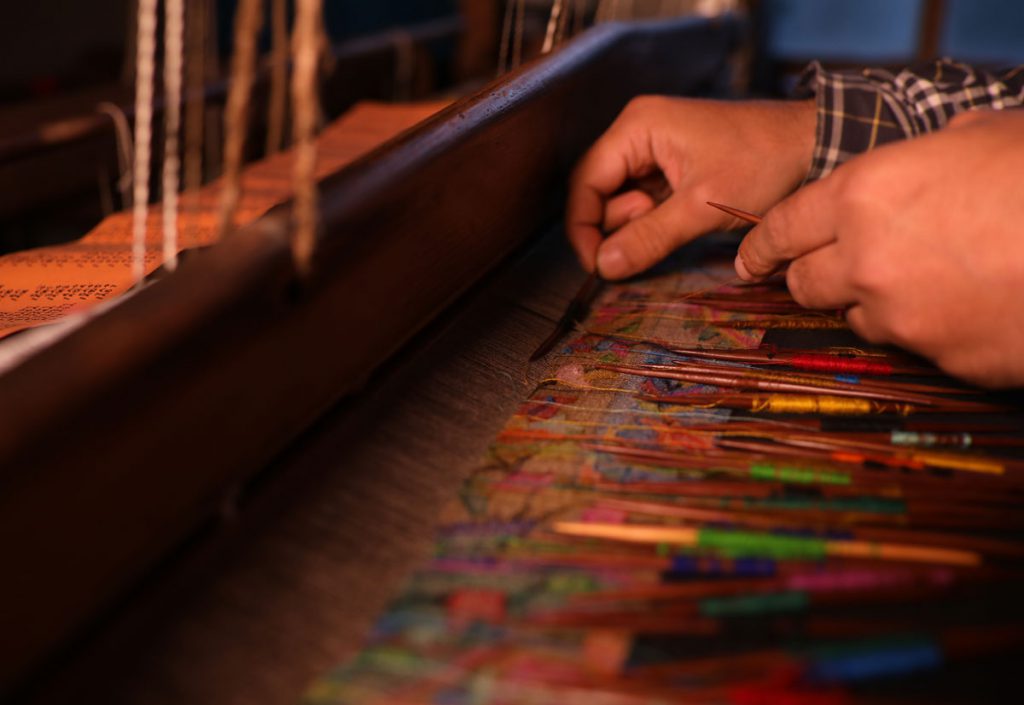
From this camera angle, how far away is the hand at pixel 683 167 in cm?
147

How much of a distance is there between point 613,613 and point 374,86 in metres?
2.78

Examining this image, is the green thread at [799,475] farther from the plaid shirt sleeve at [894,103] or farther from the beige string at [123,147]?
the beige string at [123,147]

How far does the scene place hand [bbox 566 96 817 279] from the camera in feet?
4.81

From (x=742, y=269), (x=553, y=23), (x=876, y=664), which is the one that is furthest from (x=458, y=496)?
(x=553, y=23)

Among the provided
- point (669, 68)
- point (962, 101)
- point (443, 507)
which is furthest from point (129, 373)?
point (669, 68)

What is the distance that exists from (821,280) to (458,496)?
1.83 ft

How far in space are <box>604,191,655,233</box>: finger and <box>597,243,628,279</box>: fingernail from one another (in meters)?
0.10

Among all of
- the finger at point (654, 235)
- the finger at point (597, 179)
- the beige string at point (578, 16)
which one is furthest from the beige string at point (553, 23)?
the beige string at point (578, 16)

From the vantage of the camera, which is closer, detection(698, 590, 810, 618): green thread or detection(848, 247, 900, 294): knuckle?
detection(698, 590, 810, 618): green thread

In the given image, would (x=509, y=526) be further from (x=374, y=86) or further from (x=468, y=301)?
(x=374, y=86)

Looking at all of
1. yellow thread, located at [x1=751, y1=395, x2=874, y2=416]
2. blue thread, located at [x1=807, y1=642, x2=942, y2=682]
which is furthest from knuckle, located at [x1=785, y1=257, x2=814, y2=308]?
blue thread, located at [x1=807, y1=642, x2=942, y2=682]

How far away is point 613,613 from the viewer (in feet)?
2.46

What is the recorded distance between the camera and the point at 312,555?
80 centimetres

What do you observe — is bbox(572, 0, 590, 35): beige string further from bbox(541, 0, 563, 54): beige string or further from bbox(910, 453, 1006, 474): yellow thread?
bbox(910, 453, 1006, 474): yellow thread
